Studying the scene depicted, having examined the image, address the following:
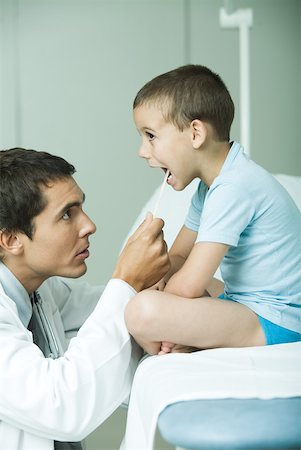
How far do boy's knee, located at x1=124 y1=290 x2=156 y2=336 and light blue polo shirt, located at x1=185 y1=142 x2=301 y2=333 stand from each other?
16 centimetres

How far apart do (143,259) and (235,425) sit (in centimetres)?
48

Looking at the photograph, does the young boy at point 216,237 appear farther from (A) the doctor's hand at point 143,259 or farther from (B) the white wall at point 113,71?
(B) the white wall at point 113,71

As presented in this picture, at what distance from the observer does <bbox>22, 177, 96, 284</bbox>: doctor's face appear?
4.89 feet

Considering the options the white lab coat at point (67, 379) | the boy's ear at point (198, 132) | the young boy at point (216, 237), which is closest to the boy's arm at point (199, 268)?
the young boy at point (216, 237)

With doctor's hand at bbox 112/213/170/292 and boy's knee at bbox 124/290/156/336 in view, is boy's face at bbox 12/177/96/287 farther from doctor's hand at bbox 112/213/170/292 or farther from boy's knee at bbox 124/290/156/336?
boy's knee at bbox 124/290/156/336

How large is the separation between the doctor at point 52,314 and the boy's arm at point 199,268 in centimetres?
9

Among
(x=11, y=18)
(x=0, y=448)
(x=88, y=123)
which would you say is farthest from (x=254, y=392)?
(x=11, y=18)

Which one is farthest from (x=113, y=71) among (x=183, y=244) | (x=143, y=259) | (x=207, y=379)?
(x=207, y=379)

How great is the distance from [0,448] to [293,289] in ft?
2.04

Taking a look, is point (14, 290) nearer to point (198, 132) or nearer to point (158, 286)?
point (158, 286)

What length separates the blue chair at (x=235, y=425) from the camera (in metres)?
0.90

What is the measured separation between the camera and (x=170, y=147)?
4.70 feet

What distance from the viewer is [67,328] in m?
1.76

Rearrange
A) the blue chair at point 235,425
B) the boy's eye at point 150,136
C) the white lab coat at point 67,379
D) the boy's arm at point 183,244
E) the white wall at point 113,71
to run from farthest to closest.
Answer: the white wall at point 113,71 → the boy's arm at point 183,244 → the boy's eye at point 150,136 → the white lab coat at point 67,379 → the blue chair at point 235,425
